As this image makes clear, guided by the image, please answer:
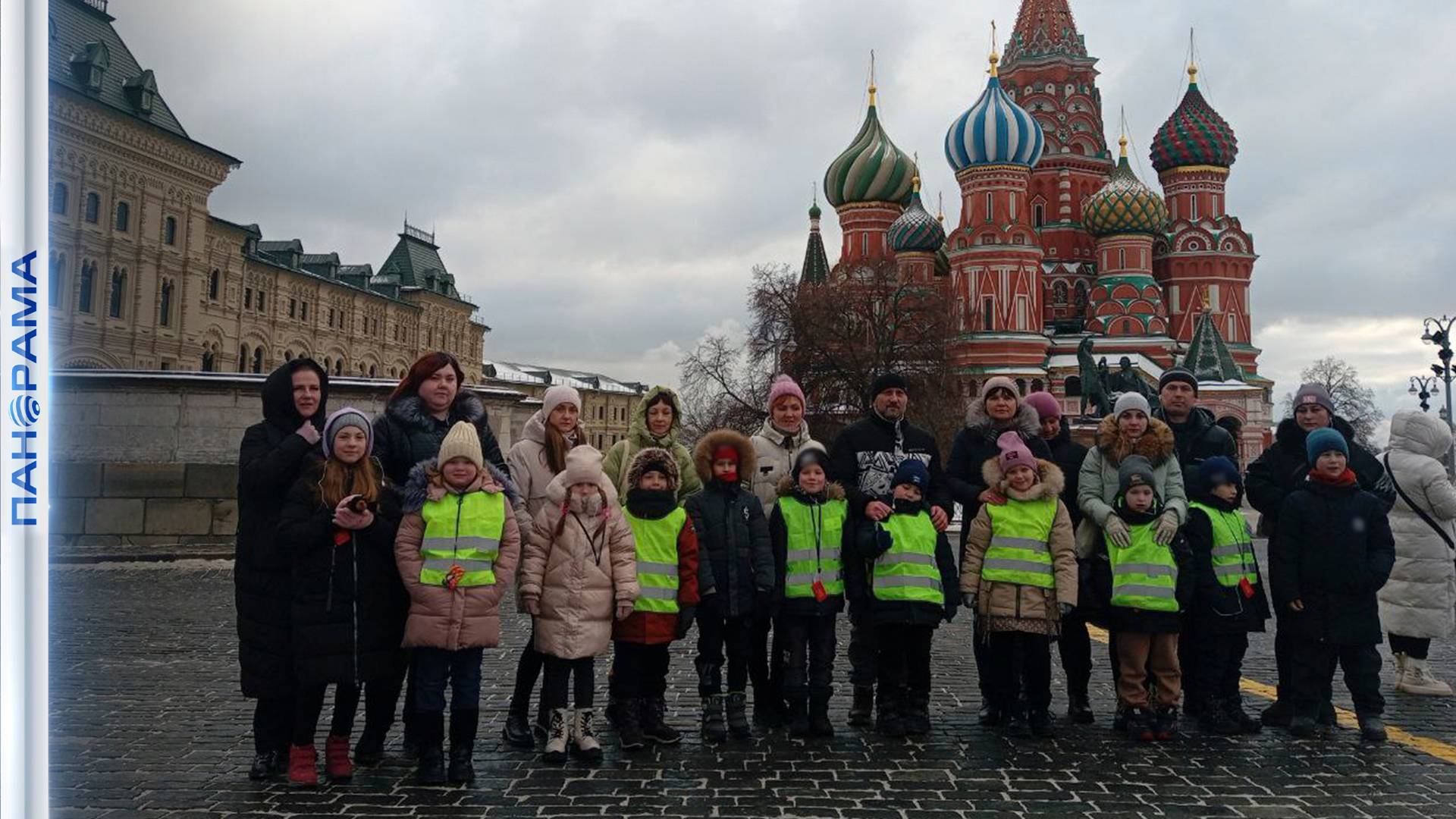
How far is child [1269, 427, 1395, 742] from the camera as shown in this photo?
5207 millimetres

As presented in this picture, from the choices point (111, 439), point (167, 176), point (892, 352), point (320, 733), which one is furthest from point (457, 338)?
point (320, 733)

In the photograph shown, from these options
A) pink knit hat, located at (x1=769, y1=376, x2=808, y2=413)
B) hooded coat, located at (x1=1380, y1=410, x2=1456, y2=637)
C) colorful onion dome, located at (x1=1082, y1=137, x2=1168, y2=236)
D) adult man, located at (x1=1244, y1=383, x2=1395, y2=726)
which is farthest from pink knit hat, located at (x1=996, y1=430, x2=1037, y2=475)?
colorful onion dome, located at (x1=1082, y1=137, x2=1168, y2=236)

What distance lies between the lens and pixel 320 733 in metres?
5.11

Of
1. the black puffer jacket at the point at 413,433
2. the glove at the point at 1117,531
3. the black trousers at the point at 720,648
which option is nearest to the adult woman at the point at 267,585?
the black puffer jacket at the point at 413,433

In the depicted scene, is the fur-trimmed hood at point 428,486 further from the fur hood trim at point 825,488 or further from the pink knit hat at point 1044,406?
the pink knit hat at point 1044,406

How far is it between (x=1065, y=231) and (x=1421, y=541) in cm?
4840

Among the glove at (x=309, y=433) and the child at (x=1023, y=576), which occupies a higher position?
the glove at (x=309, y=433)

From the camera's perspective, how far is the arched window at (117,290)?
2886cm

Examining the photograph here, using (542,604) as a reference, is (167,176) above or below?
above

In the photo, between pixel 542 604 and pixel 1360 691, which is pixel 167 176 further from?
pixel 1360 691

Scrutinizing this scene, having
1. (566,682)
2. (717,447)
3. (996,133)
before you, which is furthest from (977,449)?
(996,133)

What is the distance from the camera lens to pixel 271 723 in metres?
4.38

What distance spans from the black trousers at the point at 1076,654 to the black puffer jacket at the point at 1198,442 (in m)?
0.99

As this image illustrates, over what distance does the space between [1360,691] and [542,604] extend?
413 centimetres
